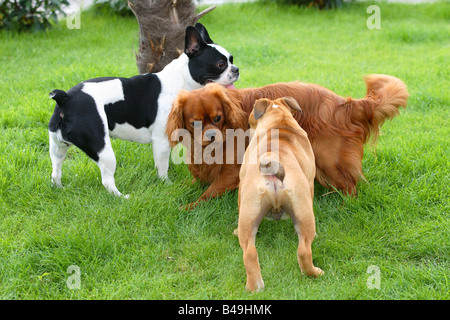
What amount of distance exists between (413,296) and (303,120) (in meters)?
1.61

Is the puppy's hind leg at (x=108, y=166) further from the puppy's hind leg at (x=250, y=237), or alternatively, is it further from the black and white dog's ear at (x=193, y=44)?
the puppy's hind leg at (x=250, y=237)

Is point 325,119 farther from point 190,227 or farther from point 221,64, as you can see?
point 190,227

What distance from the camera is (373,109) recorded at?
4.02 meters

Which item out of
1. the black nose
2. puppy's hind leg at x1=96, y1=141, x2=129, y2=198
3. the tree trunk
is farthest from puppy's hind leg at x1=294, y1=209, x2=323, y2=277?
the tree trunk

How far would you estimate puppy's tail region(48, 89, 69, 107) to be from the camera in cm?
360

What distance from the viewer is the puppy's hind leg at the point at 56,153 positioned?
3.87 meters

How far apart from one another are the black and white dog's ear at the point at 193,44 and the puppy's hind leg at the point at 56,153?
1.27 meters

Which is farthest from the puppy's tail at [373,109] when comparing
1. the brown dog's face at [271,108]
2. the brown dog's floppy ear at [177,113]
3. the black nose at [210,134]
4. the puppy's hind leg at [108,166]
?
the puppy's hind leg at [108,166]

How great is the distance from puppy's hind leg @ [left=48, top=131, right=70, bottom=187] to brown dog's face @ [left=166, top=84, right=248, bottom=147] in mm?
873

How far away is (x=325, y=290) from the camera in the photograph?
10.0ft

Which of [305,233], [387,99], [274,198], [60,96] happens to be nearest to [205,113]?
[60,96]

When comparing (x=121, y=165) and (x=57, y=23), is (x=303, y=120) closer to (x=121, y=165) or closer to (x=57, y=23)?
(x=121, y=165)

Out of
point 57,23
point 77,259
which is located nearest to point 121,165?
point 77,259

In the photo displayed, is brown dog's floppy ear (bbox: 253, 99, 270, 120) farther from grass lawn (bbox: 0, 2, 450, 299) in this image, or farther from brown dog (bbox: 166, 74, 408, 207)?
grass lawn (bbox: 0, 2, 450, 299)
